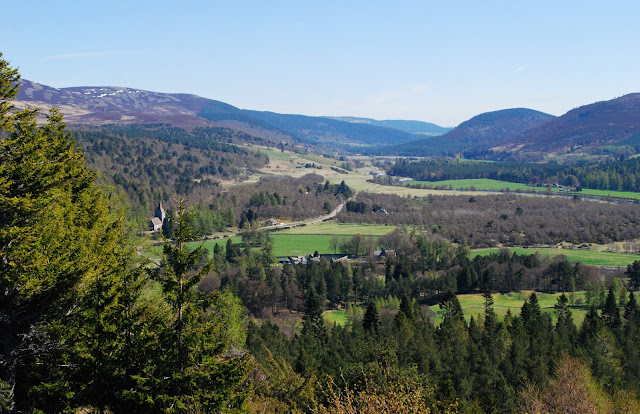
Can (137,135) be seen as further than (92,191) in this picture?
Yes

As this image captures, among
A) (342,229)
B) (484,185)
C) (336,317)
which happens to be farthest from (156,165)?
(336,317)

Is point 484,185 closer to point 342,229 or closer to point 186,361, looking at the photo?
point 342,229

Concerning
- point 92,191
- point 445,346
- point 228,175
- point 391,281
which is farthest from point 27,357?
point 228,175

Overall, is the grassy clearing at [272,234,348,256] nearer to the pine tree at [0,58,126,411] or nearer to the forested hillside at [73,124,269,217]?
the forested hillside at [73,124,269,217]

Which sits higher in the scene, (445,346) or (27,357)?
(27,357)

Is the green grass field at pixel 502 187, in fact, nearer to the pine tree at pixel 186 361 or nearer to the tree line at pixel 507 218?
the tree line at pixel 507 218

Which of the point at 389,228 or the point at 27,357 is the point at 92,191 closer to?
the point at 27,357
